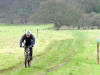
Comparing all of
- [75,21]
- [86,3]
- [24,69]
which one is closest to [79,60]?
[24,69]

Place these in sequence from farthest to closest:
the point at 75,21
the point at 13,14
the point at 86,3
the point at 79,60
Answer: the point at 13,14, the point at 86,3, the point at 75,21, the point at 79,60

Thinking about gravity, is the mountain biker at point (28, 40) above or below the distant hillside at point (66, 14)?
below

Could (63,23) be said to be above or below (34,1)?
below

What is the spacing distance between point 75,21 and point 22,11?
3559cm

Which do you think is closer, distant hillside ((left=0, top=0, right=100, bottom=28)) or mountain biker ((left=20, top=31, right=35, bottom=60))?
mountain biker ((left=20, top=31, right=35, bottom=60))

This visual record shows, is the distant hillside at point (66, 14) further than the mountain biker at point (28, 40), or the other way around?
the distant hillside at point (66, 14)

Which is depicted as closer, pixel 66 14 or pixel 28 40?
pixel 28 40

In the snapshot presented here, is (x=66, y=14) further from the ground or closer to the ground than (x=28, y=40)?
further from the ground

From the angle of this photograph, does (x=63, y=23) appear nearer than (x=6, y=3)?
Yes

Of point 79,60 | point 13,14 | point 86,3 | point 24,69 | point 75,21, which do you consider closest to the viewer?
point 24,69

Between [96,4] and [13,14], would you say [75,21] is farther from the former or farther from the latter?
[13,14]

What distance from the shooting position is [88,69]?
528 inches

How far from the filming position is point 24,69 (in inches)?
520

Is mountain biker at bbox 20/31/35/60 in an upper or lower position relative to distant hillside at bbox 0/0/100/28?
lower
